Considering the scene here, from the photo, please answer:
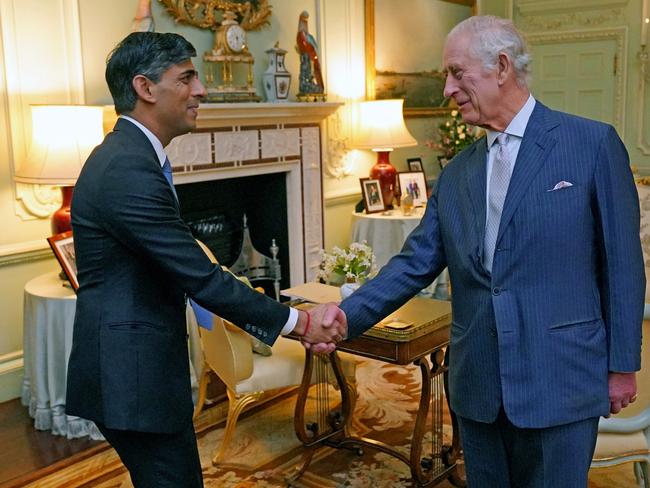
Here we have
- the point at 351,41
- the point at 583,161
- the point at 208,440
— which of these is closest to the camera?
the point at 583,161

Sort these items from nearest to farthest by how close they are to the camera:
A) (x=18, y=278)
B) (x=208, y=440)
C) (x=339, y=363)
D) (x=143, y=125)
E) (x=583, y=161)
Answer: (x=583, y=161) < (x=143, y=125) < (x=339, y=363) < (x=208, y=440) < (x=18, y=278)

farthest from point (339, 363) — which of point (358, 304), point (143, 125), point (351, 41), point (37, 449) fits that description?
point (351, 41)

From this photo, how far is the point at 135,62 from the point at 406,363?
60.4 inches

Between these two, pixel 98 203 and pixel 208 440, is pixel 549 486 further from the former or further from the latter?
pixel 208 440

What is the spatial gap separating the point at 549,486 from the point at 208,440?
2039 millimetres

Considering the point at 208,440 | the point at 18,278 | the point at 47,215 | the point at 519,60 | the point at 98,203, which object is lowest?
the point at 208,440

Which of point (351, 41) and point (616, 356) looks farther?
point (351, 41)

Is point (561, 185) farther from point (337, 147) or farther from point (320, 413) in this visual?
point (337, 147)

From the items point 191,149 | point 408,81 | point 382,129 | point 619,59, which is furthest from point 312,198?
point 619,59

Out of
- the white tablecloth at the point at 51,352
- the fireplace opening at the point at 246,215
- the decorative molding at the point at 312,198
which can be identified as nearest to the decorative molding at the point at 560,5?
the decorative molding at the point at 312,198

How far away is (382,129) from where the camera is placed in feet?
18.7

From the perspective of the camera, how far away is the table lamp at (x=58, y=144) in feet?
11.3

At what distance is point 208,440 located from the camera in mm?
3420

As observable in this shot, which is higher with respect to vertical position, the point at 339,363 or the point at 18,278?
the point at 18,278
